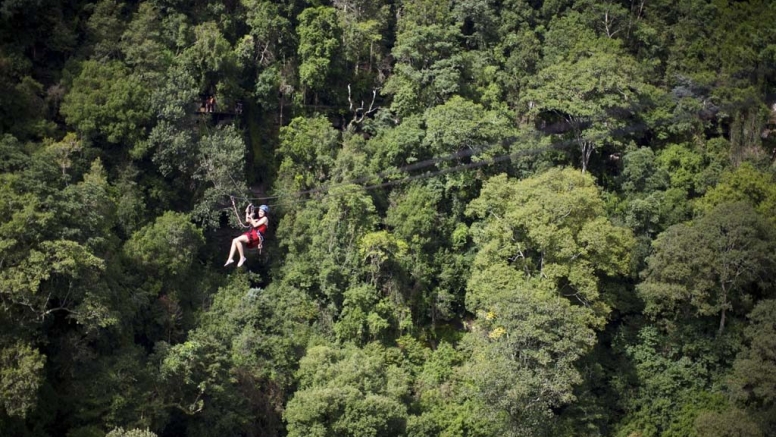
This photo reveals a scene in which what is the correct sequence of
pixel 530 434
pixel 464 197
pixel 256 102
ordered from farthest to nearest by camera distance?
pixel 256 102 < pixel 464 197 < pixel 530 434

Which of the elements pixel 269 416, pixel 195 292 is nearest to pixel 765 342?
pixel 269 416

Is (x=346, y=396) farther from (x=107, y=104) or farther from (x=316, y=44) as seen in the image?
(x=316, y=44)

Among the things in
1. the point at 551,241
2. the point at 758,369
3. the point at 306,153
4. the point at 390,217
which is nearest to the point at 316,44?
the point at 306,153

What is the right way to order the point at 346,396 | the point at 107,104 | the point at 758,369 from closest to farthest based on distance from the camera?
the point at 758,369 < the point at 346,396 < the point at 107,104

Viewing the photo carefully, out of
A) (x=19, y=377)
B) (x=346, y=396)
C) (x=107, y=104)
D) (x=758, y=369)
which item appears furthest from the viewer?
(x=107, y=104)

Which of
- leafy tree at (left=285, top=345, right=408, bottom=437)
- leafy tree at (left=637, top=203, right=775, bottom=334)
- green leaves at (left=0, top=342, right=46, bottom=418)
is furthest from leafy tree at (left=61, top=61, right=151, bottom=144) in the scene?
leafy tree at (left=637, top=203, right=775, bottom=334)

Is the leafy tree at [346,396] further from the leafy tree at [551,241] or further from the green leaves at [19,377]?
the green leaves at [19,377]

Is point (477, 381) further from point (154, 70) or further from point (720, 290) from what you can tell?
point (154, 70)

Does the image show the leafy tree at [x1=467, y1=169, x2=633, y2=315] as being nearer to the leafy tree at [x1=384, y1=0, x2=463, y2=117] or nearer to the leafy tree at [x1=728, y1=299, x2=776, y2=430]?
the leafy tree at [x1=728, y1=299, x2=776, y2=430]
